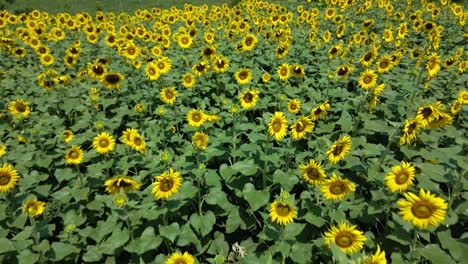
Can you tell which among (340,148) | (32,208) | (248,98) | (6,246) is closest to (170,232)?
→ (32,208)

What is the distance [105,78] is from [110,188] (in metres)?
3.34

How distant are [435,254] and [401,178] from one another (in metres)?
0.76

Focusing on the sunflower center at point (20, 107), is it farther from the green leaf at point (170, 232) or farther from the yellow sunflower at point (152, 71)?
the green leaf at point (170, 232)

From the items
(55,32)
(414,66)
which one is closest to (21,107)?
(55,32)

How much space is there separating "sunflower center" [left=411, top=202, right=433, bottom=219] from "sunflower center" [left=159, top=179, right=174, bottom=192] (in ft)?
8.09

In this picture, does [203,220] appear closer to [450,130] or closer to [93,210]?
[93,210]

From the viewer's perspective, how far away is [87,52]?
10375mm

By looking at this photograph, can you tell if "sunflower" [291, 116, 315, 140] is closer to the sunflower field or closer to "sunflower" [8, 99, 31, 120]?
the sunflower field

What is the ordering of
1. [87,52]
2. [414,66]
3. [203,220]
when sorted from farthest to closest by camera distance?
[87,52] → [414,66] → [203,220]

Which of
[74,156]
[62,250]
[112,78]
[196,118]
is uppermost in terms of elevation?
[112,78]

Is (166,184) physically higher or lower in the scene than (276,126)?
lower

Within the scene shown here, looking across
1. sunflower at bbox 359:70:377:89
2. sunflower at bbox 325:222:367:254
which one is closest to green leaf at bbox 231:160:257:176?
sunflower at bbox 325:222:367:254

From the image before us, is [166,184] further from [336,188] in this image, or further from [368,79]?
[368,79]

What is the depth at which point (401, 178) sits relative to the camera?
3248mm
